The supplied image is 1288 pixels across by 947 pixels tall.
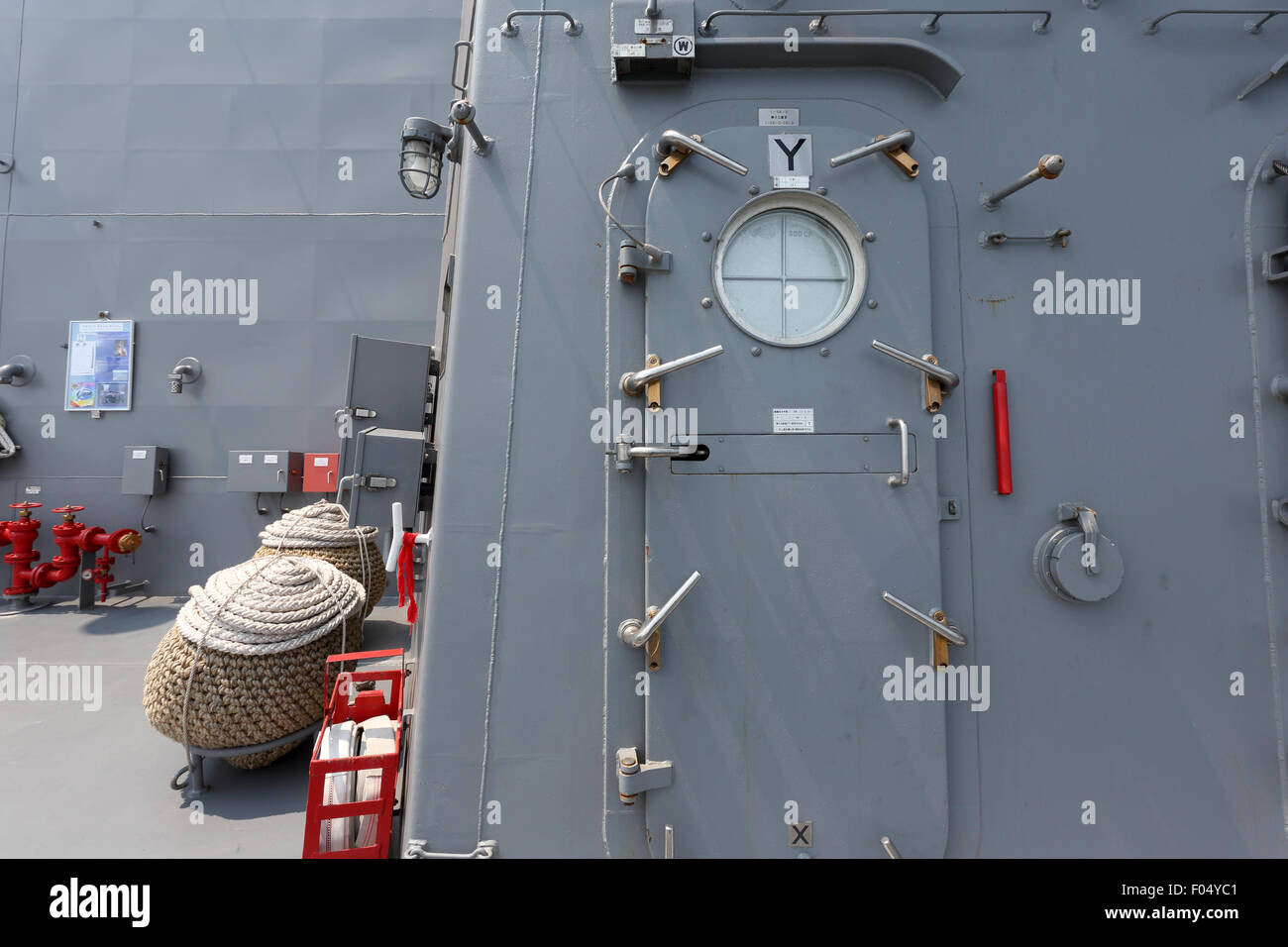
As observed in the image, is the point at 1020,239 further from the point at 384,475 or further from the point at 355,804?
the point at 355,804

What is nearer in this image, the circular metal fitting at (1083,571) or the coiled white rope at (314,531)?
the circular metal fitting at (1083,571)

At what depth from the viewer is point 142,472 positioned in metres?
4.69

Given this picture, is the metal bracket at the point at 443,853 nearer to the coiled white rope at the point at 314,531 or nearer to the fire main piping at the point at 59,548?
the coiled white rope at the point at 314,531

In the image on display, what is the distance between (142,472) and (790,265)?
5822mm

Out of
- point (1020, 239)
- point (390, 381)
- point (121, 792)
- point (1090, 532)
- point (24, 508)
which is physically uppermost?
point (1020, 239)

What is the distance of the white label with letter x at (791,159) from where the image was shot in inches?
60.4

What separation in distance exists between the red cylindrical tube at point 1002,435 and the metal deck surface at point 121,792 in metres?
2.75

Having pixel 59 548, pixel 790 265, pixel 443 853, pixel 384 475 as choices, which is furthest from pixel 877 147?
pixel 59 548

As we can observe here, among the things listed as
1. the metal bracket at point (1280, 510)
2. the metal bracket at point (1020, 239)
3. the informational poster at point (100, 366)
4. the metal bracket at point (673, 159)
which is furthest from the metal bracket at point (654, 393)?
the informational poster at point (100, 366)

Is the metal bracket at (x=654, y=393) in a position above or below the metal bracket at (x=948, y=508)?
above

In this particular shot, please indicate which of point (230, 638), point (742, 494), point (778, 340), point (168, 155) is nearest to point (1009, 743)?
point (742, 494)

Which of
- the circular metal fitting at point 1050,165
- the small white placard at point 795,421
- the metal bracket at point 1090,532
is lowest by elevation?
the metal bracket at point 1090,532

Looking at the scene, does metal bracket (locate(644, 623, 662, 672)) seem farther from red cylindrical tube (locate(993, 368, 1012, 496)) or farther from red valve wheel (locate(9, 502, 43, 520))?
red valve wheel (locate(9, 502, 43, 520))

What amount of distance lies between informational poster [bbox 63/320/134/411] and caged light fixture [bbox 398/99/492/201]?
16.6 feet
